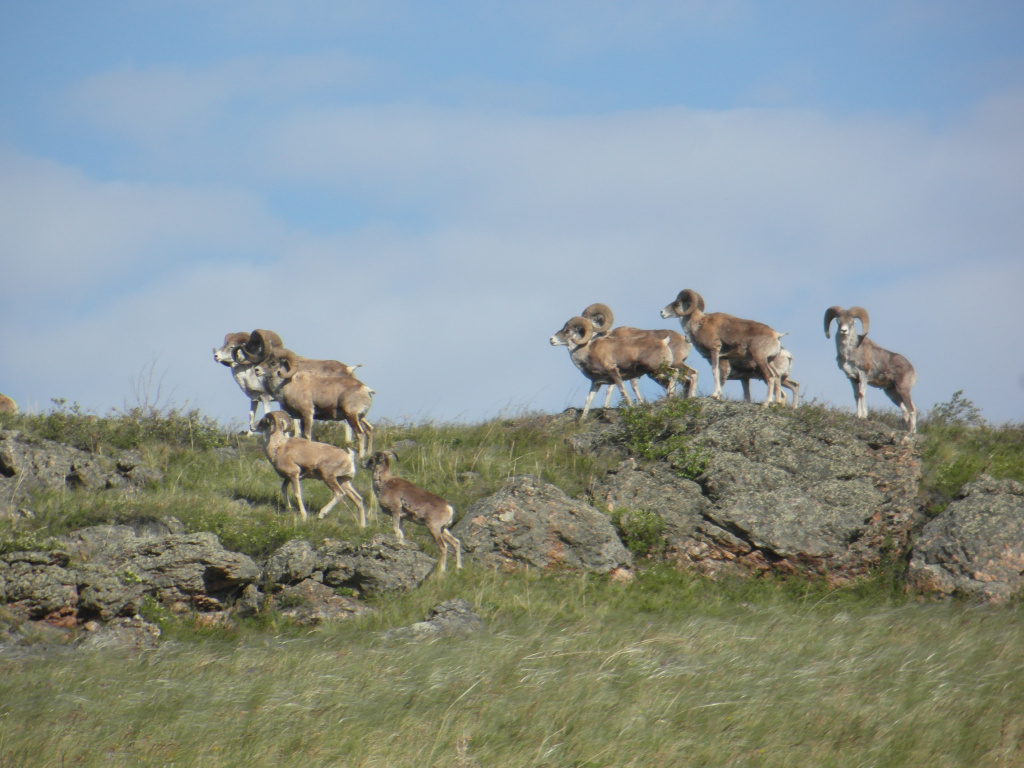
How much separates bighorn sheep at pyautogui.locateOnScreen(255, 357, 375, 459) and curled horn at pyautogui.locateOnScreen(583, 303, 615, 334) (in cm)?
562

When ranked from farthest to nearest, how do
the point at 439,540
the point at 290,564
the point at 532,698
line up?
the point at 439,540 → the point at 290,564 → the point at 532,698

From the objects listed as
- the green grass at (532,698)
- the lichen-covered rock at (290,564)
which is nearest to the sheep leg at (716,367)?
the green grass at (532,698)

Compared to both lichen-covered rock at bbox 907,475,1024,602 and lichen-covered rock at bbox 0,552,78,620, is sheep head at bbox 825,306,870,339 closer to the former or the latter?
lichen-covered rock at bbox 907,475,1024,602

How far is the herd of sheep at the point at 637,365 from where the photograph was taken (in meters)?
18.6

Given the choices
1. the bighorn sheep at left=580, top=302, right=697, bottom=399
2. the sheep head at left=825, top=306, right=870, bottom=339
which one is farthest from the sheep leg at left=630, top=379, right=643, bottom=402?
the sheep head at left=825, top=306, right=870, bottom=339

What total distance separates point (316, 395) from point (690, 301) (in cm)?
770

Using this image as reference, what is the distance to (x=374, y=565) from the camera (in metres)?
13.1

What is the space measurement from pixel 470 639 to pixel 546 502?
182 inches

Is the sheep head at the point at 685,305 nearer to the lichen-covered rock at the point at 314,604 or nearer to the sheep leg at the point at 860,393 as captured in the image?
the sheep leg at the point at 860,393

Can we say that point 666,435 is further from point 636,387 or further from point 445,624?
point 445,624

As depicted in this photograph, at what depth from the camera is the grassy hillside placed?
8.19 meters

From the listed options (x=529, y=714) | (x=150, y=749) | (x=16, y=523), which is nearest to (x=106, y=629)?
(x=16, y=523)

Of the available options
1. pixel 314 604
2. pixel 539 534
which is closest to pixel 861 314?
pixel 539 534

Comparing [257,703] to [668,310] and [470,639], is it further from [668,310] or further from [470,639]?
[668,310]
